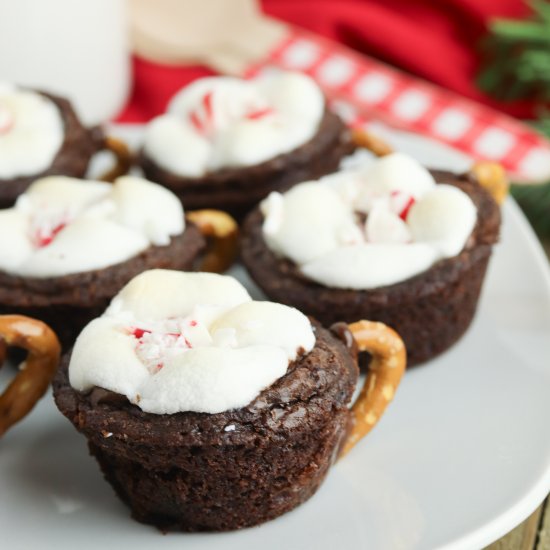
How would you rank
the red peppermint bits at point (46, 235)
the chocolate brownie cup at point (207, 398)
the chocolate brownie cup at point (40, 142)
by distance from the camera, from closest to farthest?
the chocolate brownie cup at point (207, 398)
the red peppermint bits at point (46, 235)
the chocolate brownie cup at point (40, 142)

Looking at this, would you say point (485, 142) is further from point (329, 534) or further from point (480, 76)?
point (329, 534)

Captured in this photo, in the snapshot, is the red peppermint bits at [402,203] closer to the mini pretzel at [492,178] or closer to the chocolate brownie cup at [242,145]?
the mini pretzel at [492,178]

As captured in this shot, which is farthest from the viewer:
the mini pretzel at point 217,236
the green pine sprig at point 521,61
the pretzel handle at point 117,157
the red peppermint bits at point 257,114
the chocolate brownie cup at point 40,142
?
the green pine sprig at point 521,61

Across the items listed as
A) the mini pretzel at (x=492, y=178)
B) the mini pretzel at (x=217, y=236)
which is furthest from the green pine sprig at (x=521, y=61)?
the mini pretzel at (x=217, y=236)

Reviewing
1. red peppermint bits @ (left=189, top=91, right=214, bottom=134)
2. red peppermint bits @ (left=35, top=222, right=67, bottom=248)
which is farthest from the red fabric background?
red peppermint bits @ (left=35, top=222, right=67, bottom=248)

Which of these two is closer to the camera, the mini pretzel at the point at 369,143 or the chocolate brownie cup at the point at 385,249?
the chocolate brownie cup at the point at 385,249

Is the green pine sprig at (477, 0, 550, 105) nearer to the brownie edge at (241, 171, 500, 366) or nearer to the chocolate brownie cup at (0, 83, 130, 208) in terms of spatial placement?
the brownie edge at (241, 171, 500, 366)
